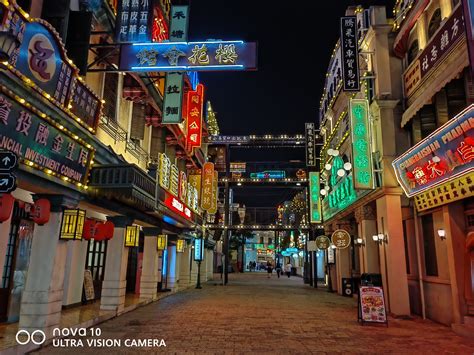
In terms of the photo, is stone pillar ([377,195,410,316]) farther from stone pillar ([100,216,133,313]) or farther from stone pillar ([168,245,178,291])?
stone pillar ([168,245,178,291])

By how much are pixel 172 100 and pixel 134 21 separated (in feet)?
9.44

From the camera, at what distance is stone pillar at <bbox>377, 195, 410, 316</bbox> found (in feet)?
45.2

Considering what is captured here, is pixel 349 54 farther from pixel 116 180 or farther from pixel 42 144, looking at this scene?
pixel 42 144

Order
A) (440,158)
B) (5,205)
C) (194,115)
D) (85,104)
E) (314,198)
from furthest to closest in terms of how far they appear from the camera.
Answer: (314,198), (194,115), (440,158), (85,104), (5,205)

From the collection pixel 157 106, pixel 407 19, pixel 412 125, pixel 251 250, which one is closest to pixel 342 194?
pixel 412 125

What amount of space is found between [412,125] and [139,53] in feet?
33.4

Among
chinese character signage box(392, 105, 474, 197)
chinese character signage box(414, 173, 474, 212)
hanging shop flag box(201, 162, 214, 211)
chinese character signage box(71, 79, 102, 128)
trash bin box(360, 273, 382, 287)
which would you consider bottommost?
trash bin box(360, 273, 382, 287)

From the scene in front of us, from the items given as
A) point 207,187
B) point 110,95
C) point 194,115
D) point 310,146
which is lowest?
point 207,187

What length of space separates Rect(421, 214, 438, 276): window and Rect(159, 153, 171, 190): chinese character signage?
9.62m

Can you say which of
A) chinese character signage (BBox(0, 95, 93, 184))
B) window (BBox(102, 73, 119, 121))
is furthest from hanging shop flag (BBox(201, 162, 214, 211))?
chinese character signage (BBox(0, 95, 93, 184))

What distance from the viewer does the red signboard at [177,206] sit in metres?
14.7

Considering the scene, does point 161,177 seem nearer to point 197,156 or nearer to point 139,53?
point 139,53

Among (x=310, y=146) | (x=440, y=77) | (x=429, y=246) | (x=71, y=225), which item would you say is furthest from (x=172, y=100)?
(x=310, y=146)

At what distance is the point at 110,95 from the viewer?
44.3ft
